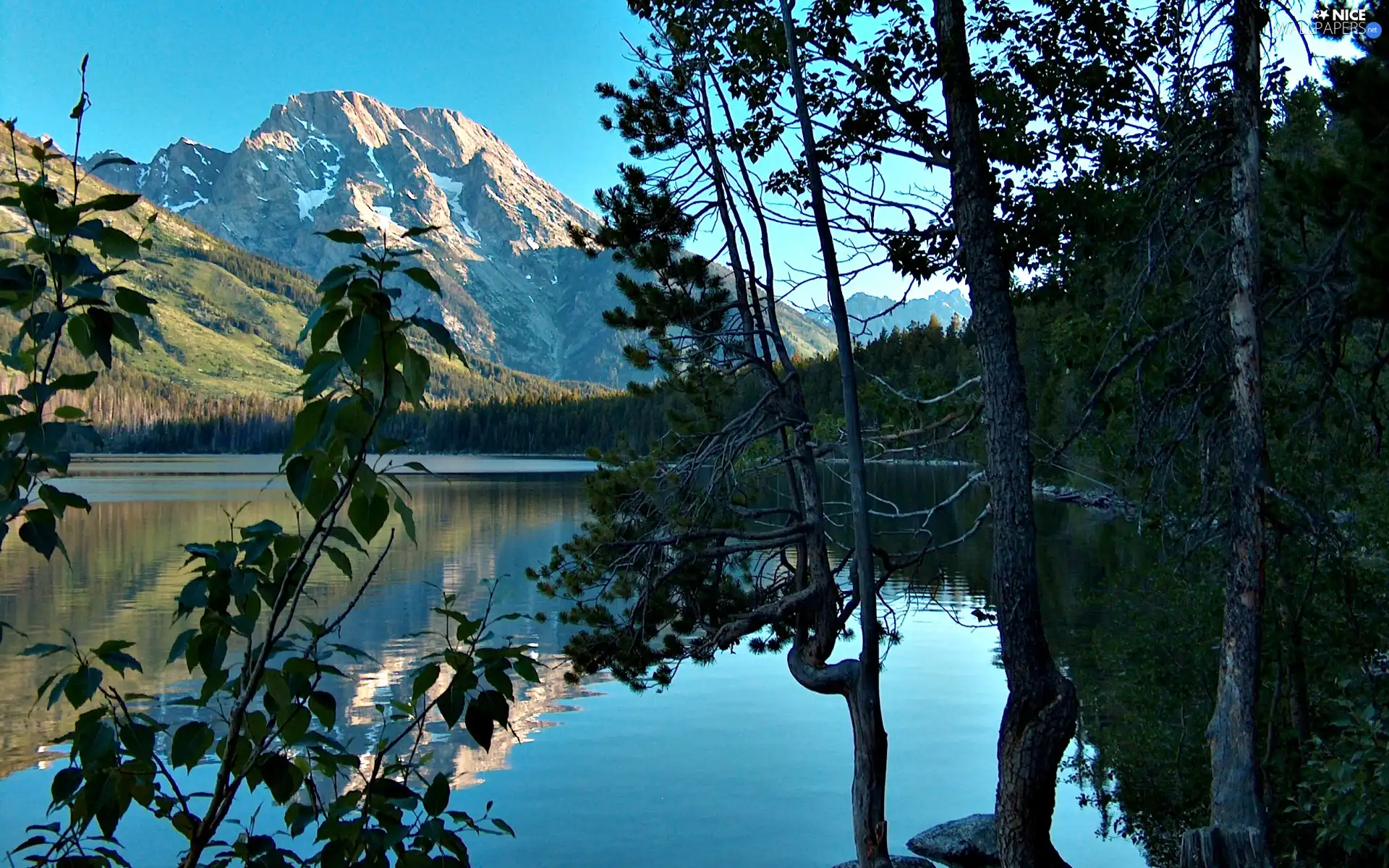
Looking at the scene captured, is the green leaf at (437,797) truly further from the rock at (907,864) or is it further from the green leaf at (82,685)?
the rock at (907,864)

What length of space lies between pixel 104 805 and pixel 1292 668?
33.1ft

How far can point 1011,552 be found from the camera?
716cm

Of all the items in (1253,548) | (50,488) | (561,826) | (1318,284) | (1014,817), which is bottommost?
(561,826)

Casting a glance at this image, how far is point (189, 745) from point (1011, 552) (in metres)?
6.19

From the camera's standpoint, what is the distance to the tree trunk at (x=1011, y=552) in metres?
7.06

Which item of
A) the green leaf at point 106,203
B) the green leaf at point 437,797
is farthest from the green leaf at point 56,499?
the green leaf at point 437,797

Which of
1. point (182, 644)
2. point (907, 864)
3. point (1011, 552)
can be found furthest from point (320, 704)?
point (907, 864)

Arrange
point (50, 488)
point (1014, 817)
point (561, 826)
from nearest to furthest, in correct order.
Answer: point (50, 488) < point (1014, 817) < point (561, 826)

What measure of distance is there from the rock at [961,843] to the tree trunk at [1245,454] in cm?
400

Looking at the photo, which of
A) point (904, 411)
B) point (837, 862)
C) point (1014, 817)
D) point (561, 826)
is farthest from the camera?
point (561, 826)

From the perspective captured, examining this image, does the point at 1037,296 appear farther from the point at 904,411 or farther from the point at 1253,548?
the point at 1253,548

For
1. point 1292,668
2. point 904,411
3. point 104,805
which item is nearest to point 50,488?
point 104,805

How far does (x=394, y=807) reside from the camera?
7.06ft

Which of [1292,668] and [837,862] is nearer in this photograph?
[1292,668]
